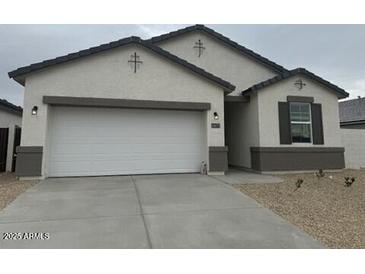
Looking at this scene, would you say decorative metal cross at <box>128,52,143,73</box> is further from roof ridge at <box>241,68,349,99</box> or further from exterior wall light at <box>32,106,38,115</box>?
roof ridge at <box>241,68,349,99</box>

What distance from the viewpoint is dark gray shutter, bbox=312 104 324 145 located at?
33.6 ft

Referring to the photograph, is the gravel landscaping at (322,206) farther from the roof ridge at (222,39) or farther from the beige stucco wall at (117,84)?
the roof ridge at (222,39)

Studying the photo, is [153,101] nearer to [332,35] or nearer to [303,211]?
[303,211]

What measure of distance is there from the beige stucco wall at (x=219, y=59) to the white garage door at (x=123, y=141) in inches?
134

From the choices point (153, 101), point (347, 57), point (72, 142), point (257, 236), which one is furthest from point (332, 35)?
point (72, 142)

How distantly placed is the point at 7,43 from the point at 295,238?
16.0 meters

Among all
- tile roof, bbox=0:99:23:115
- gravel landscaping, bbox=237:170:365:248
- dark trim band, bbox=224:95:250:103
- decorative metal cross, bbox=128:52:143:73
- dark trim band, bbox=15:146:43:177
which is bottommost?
gravel landscaping, bbox=237:170:365:248

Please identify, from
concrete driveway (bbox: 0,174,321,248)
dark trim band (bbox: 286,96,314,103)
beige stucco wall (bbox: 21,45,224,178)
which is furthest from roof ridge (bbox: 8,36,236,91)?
concrete driveway (bbox: 0,174,321,248)

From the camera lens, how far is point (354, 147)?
12109 mm

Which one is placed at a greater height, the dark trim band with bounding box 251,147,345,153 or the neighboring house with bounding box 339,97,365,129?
the neighboring house with bounding box 339,97,365,129

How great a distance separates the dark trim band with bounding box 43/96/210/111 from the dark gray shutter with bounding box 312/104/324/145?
4.92m

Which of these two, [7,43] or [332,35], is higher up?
[7,43]

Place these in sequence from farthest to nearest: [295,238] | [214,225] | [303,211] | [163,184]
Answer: [163,184] < [303,211] < [214,225] < [295,238]

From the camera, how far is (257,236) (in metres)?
3.56
